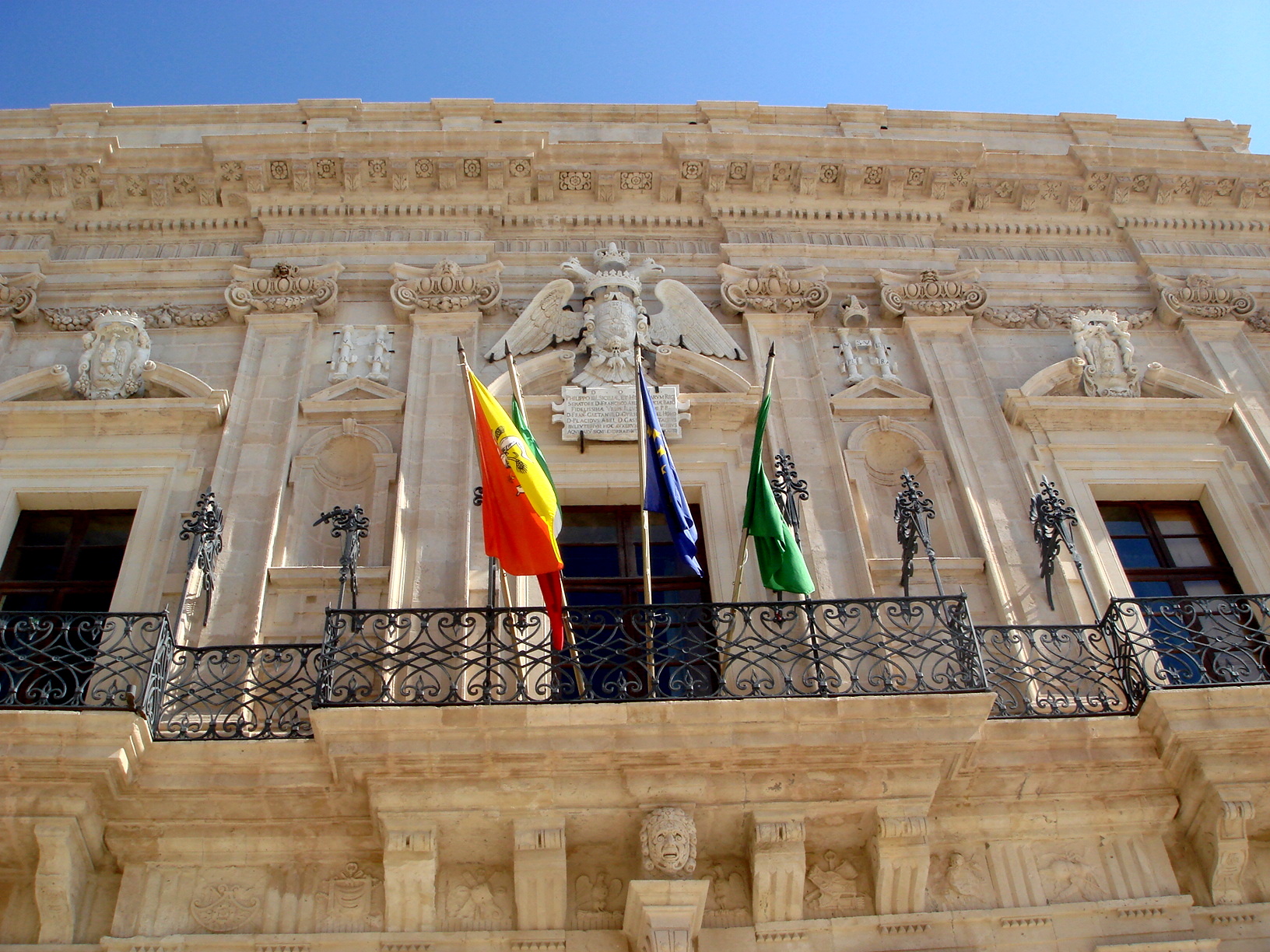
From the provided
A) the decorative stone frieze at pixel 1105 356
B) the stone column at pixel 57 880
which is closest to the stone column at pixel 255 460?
the stone column at pixel 57 880

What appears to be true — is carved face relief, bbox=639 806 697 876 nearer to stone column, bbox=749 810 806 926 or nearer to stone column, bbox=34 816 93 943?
stone column, bbox=749 810 806 926

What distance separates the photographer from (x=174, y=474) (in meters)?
10.2

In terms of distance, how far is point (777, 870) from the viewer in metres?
7.49

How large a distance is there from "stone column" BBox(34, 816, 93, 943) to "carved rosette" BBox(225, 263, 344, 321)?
5.38m

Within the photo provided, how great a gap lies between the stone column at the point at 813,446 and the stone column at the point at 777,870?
219 centimetres

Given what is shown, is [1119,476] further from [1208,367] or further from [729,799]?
[729,799]

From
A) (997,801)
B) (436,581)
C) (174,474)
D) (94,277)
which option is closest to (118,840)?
(436,581)

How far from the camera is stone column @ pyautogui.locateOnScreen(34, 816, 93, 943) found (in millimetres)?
7234

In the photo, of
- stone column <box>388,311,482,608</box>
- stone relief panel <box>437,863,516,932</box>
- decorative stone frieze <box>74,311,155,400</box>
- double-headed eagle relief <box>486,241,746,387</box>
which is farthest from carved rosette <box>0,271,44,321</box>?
stone relief panel <box>437,863,516,932</box>

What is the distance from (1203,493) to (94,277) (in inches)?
387

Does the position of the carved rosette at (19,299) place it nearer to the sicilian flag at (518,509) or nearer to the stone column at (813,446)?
the sicilian flag at (518,509)

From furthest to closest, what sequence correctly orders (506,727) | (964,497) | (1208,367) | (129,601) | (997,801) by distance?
(1208,367) < (964,497) < (129,601) < (997,801) < (506,727)

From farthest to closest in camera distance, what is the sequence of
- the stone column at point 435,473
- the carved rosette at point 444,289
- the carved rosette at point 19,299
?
the carved rosette at point 444,289 → the carved rosette at point 19,299 → the stone column at point 435,473

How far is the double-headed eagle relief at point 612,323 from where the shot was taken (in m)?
11.1
